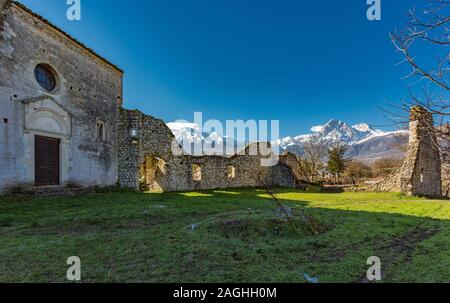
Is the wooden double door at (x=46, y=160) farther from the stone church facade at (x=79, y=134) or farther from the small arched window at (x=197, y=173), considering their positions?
the small arched window at (x=197, y=173)

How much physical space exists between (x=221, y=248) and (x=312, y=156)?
3280cm

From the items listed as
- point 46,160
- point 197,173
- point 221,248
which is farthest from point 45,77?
point 221,248

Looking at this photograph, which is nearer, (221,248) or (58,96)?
(221,248)

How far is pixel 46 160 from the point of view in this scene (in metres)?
12.4

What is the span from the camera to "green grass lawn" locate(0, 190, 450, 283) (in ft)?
11.7

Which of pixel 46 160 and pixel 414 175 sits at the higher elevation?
pixel 46 160

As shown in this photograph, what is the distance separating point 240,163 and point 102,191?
11768 millimetres

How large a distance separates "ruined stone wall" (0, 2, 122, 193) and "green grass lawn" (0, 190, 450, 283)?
4.76m

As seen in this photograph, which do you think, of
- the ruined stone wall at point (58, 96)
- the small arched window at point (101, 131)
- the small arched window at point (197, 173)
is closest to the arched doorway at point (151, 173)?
the small arched window at point (197, 173)

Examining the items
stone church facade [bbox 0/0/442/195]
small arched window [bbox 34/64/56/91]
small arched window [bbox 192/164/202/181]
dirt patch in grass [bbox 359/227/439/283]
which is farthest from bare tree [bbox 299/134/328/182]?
small arched window [bbox 34/64/56/91]

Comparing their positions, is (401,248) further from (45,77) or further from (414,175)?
(414,175)

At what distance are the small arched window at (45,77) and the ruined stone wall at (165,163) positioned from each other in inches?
198
